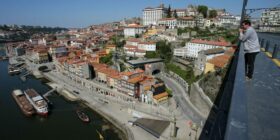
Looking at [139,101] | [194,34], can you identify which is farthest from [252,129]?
[194,34]

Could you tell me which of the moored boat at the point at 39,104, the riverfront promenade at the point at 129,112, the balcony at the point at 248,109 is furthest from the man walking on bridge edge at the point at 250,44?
the moored boat at the point at 39,104

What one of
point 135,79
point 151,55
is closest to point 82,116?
point 135,79

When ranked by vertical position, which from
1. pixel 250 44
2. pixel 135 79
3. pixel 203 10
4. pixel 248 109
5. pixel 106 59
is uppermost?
pixel 203 10

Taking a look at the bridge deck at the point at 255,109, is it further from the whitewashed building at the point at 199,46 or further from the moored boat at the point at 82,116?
the whitewashed building at the point at 199,46

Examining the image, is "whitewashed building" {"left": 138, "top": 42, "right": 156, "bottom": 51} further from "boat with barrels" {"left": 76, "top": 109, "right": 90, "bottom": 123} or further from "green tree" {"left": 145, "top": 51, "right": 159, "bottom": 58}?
"boat with barrels" {"left": 76, "top": 109, "right": 90, "bottom": 123}

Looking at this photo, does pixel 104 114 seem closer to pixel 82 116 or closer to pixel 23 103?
pixel 82 116

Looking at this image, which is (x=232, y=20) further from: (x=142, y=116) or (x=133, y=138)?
(x=133, y=138)
